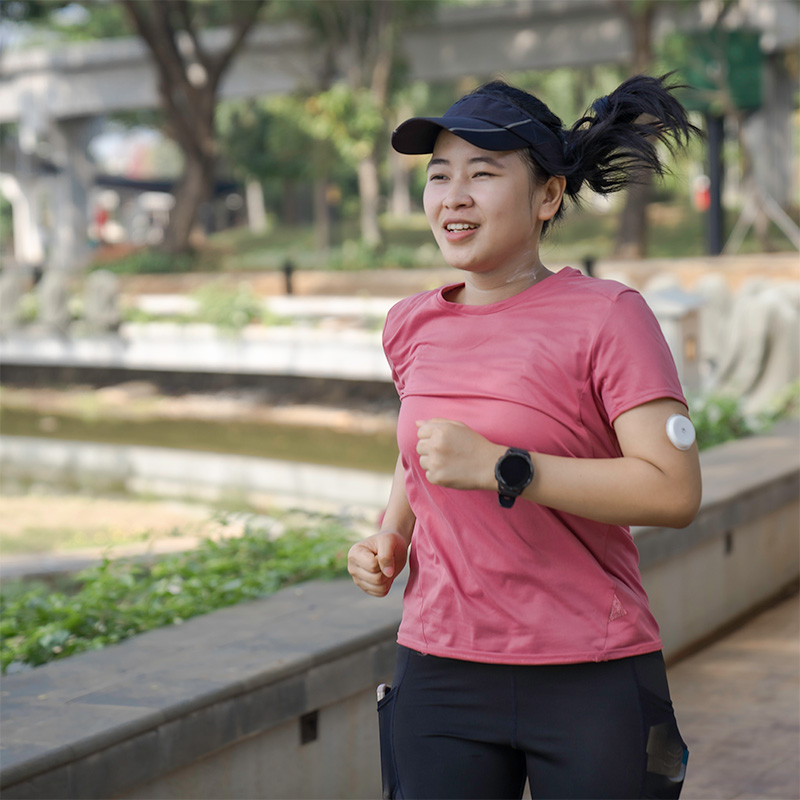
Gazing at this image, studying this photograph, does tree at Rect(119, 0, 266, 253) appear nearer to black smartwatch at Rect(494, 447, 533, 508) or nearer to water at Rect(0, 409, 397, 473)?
water at Rect(0, 409, 397, 473)

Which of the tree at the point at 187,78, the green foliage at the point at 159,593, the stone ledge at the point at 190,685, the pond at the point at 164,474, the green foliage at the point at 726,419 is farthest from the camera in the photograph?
the tree at the point at 187,78

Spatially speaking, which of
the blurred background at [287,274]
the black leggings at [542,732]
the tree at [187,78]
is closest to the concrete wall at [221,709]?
the blurred background at [287,274]

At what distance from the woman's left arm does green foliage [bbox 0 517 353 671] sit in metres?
2.34

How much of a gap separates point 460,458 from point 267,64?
28.9 m

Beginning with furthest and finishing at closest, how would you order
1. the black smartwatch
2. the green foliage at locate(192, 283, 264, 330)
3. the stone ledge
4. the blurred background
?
the green foliage at locate(192, 283, 264, 330) < the blurred background < the stone ledge < the black smartwatch

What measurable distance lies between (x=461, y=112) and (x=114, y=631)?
2.60 m

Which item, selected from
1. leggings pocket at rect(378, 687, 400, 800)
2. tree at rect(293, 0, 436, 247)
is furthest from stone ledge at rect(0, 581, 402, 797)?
tree at rect(293, 0, 436, 247)

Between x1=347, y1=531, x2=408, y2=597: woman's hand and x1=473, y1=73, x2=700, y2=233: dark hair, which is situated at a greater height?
x1=473, y1=73, x2=700, y2=233: dark hair

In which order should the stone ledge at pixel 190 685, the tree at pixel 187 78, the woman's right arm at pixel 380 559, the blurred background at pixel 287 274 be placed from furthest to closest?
the tree at pixel 187 78 < the blurred background at pixel 287 274 < the stone ledge at pixel 190 685 < the woman's right arm at pixel 380 559

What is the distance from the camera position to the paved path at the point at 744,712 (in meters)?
3.74

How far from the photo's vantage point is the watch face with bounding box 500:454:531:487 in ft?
5.45

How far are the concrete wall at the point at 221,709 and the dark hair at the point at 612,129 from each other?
1574 mm

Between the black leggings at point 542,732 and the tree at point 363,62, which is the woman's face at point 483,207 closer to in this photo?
the black leggings at point 542,732

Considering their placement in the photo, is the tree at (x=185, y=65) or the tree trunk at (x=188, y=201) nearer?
the tree at (x=185, y=65)
